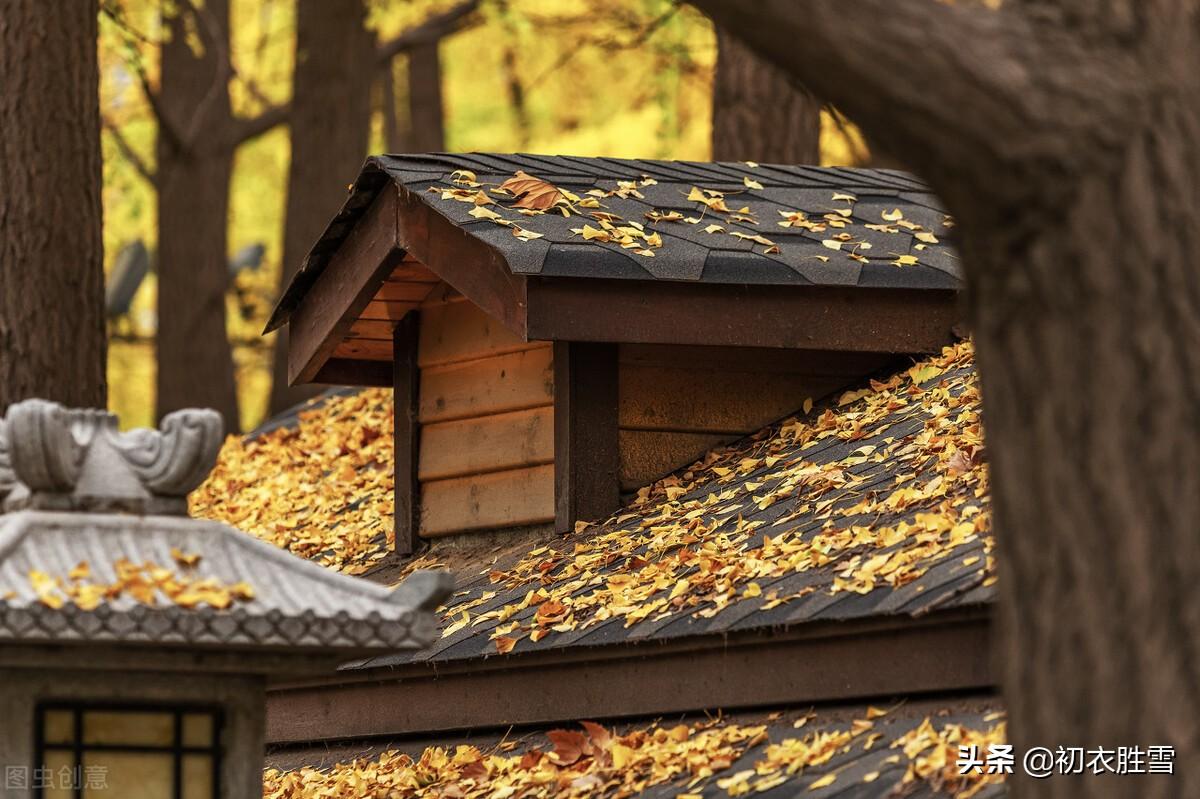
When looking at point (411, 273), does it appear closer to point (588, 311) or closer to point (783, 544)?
point (588, 311)

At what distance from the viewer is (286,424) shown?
11.3 metres

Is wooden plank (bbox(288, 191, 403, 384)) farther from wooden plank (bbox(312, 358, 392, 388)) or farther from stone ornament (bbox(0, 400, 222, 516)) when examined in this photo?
stone ornament (bbox(0, 400, 222, 516))

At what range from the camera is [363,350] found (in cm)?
875

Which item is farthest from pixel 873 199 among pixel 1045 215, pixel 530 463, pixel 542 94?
pixel 542 94

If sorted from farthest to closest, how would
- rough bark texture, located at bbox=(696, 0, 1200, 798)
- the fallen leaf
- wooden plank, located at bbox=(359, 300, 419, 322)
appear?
wooden plank, located at bbox=(359, 300, 419, 322)
the fallen leaf
rough bark texture, located at bbox=(696, 0, 1200, 798)

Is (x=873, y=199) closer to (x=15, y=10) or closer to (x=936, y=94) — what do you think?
(x=15, y=10)

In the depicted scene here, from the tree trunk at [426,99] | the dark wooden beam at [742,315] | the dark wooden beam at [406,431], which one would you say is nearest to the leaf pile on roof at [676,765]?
the dark wooden beam at [406,431]

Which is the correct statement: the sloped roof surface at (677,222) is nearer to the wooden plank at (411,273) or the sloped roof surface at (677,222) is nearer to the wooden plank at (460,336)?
the wooden plank at (411,273)

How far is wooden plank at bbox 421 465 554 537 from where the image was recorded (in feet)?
24.6

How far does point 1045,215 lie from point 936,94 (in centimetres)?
30

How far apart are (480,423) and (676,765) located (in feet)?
9.04

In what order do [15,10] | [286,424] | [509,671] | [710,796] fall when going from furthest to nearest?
1. [286,424]
2. [15,10]
3. [509,671]
4. [710,796]

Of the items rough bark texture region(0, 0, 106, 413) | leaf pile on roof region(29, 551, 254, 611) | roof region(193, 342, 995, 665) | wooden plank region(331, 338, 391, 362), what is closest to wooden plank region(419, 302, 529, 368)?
wooden plank region(331, 338, 391, 362)

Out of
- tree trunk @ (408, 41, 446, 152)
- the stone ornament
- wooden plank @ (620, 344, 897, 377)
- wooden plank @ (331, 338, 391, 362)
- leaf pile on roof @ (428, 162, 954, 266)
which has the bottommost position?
the stone ornament
